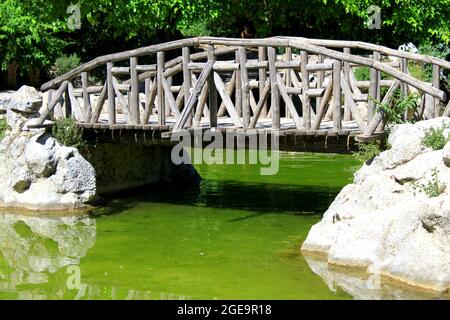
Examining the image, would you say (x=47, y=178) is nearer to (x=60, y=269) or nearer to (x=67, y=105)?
(x=67, y=105)

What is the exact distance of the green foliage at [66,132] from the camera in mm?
16672

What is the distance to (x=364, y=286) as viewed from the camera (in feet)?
36.5

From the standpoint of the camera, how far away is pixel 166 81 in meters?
15.9

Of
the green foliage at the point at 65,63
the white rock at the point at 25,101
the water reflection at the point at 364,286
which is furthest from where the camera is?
the green foliage at the point at 65,63

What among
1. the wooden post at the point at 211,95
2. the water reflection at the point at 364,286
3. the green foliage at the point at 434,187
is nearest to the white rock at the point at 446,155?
the green foliage at the point at 434,187

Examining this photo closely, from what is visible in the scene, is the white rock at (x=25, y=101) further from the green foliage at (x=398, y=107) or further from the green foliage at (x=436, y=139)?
the green foliage at (x=436, y=139)

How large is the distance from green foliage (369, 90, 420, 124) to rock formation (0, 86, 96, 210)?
5519 mm

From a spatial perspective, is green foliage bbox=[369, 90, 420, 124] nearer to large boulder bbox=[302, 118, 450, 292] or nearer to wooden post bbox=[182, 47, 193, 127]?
large boulder bbox=[302, 118, 450, 292]

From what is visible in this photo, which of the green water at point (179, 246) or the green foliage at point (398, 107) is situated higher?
the green foliage at point (398, 107)

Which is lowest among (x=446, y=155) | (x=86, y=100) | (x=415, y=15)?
(x=446, y=155)

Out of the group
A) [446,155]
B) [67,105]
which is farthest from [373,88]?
[67,105]

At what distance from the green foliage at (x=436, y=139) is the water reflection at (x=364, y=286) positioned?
1.96 m

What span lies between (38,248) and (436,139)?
5807 mm

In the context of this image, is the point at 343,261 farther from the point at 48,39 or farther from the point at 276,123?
the point at 48,39
